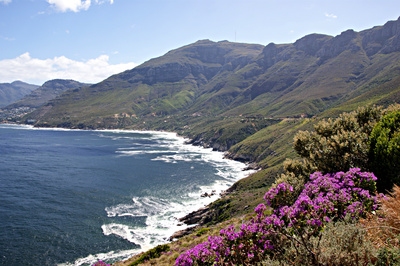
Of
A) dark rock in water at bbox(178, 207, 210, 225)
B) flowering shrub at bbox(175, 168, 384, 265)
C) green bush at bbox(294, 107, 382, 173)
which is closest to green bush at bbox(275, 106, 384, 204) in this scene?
green bush at bbox(294, 107, 382, 173)

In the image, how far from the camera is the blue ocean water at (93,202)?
48.2 m

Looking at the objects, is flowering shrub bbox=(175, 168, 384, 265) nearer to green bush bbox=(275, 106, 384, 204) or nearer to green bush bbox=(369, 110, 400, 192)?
green bush bbox=(275, 106, 384, 204)

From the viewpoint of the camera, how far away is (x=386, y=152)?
1714 cm

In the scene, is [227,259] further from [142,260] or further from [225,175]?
[225,175]

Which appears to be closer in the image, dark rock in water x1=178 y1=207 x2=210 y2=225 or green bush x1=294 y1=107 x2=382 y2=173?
green bush x1=294 y1=107 x2=382 y2=173

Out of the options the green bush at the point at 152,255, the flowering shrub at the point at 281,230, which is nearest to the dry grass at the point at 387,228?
the flowering shrub at the point at 281,230

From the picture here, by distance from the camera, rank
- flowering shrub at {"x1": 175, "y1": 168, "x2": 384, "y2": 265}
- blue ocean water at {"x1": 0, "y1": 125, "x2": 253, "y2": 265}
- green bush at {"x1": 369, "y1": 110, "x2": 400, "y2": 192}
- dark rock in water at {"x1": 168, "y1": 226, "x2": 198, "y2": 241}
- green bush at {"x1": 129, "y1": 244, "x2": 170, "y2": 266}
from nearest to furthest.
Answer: flowering shrub at {"x1": 175, "y1": 168, "x2": 384, "y2": 265}
green bush at {"x1": 369, "y1": 110, "x2": 400, "y2": 192}
green bush at {"x1": 129, "y1": 244, "x2": 170, "y2": 266}
blue ocean water at {"x1": 0, "y1": 125, "x2": 253, "y2": 265}
dark rock in water at {"x1": 168, "y1": 226, "x2": 198, "y2": 241}

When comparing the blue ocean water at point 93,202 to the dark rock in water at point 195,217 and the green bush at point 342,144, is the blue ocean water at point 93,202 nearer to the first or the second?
the dark rock in water at point 195,217

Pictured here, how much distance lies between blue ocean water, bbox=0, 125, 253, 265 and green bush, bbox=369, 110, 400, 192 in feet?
150

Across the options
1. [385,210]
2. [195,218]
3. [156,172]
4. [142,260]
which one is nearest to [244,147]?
[156,172]

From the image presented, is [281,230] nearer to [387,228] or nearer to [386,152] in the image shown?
[387,228]

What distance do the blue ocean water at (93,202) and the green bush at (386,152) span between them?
45597 millimetres

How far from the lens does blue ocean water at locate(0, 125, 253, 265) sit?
48.2 metres

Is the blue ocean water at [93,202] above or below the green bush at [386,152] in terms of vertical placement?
below
